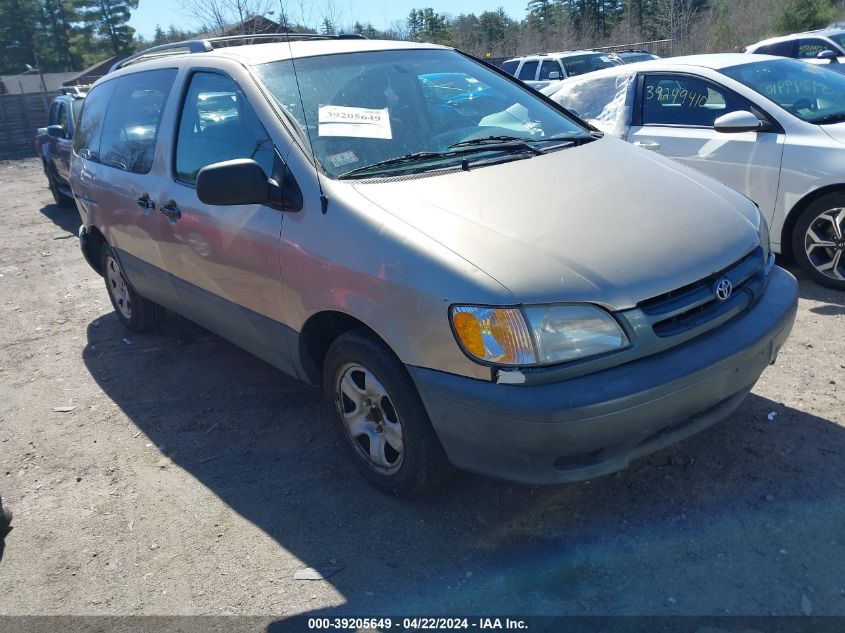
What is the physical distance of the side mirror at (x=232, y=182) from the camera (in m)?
3.10

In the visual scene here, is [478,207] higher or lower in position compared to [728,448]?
higher

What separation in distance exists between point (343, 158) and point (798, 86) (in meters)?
4.15

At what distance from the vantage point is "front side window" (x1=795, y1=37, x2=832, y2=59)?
41.8 feet

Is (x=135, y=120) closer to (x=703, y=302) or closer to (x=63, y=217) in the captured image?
(x=703, y=302)

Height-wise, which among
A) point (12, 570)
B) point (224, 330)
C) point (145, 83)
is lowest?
point (12, 570)

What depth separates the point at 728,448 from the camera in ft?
10.9

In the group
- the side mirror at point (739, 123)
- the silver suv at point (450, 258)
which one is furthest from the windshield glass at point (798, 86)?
the silver suv at point (450, 258)

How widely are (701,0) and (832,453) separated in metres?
35.7

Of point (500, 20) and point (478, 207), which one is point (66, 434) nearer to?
point (478, 207)

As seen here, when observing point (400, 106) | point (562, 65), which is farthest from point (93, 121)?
point (562, 65)

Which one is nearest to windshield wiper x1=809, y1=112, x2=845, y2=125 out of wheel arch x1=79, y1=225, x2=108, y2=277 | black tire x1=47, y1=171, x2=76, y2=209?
wheel arch x1=79, y1=225, x2=108, y2=277

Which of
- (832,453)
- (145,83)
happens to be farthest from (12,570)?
(832,453)

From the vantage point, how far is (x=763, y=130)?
5.19m

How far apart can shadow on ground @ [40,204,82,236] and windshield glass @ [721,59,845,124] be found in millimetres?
8891
